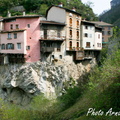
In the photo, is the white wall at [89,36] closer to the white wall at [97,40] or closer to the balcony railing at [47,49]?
the white wall at [97,40]

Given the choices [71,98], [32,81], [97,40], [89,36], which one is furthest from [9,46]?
[97,40]

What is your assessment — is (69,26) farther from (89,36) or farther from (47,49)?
(47,49)

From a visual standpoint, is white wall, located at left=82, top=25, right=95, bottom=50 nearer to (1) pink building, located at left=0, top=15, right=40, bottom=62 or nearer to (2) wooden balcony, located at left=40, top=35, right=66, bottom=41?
(2) wooden balcony, located at left=40, top=35, right=66, bottom=41

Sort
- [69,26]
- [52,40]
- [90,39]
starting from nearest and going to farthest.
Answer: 1. [52,40]
2. [69,26]
3. [90,39]

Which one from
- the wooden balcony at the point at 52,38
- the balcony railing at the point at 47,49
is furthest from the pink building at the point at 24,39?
the wooden balcony at the point at 52,38

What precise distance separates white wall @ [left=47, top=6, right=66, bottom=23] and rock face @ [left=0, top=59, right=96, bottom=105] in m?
9.07

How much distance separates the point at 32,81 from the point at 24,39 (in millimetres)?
7893

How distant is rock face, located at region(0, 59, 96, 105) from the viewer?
29.9 m

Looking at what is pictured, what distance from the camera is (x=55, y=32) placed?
3244cm

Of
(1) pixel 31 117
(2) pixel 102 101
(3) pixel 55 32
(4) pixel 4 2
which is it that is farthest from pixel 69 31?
(4) pixel 4 2

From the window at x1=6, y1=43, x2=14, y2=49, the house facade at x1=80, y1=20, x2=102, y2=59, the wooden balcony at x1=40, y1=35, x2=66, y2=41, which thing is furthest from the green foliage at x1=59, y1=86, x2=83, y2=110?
the window at x1=6, y1=43, x2=14, y2=49

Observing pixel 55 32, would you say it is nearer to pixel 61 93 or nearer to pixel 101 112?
pixel 61 93

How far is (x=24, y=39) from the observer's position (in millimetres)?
30406

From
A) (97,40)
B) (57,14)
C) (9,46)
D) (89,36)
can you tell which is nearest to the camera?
(9,46)
